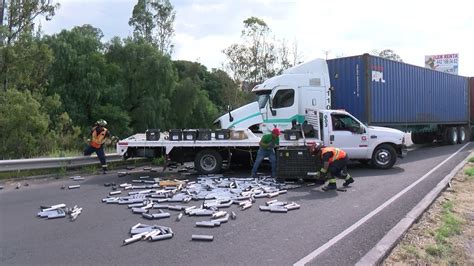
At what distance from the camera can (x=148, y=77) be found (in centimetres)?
4138

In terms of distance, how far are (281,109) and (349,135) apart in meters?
2.33

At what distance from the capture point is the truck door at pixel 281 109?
15.1 metres

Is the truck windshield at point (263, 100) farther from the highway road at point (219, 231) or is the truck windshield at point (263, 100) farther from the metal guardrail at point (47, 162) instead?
the highway road at point (219, 231)

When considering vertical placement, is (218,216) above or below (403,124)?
below

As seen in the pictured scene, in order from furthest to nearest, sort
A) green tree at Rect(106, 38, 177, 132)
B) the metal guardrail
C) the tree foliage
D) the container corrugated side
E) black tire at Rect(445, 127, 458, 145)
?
green tree at Rect(106, 38, 177, 132) < the tree foliage < black tire at Rect(445, 127, 458, 145) < the container corrugated side < the metal guardrail

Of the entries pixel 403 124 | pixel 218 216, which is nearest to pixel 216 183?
pixel 218 216

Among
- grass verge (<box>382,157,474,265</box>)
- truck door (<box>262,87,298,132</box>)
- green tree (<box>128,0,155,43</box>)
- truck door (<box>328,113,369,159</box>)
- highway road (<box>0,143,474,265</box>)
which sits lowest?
grass verge (<box>382,157,474,265</box>)

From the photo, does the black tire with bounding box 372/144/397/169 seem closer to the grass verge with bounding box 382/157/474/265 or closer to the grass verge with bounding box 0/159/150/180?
the grass verge with bounding box 382/157/474/265

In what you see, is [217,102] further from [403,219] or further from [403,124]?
[403,219]

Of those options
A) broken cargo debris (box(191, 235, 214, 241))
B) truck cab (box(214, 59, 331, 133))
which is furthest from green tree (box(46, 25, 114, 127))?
broken cargo debris (box(191, 235, 214, 241))

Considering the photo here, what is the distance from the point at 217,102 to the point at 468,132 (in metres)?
31.0

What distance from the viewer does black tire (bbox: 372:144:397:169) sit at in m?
14.6

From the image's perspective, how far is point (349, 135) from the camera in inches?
566

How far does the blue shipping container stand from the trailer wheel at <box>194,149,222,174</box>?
5.55 metres
